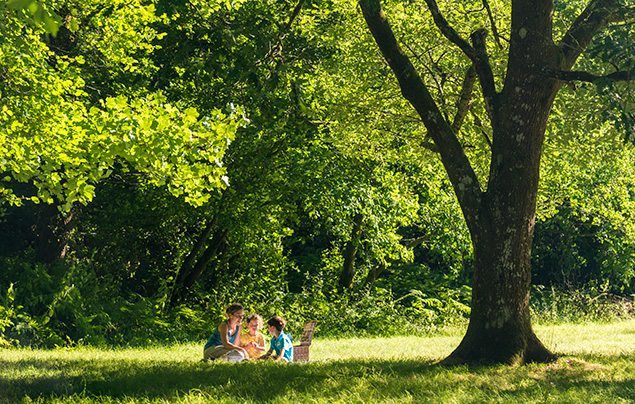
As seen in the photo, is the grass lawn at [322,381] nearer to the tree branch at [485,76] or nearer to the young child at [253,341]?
the young child at [253,341]

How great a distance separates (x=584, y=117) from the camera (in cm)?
1755

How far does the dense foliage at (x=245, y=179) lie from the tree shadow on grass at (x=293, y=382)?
2573 mm

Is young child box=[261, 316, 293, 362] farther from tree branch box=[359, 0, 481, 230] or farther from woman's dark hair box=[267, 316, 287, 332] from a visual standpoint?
tree branch box=[359, 0, 481, 230]

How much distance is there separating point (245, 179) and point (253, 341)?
9544 mm

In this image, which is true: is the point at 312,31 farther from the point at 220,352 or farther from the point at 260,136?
the point at 220,352

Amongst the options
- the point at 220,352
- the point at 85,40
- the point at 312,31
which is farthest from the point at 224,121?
the point at 312,31

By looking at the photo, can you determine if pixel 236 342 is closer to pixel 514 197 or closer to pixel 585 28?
pixel 514 197

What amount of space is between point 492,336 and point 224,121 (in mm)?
5070

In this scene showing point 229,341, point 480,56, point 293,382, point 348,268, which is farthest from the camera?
point 348,268

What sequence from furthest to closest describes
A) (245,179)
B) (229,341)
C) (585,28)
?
1. (245,179)
2. (229,341)
3. (585,28)

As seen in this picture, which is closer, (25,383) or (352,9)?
(25,383)

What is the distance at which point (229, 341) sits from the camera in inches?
578

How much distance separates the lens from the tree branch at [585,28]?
1240 cm

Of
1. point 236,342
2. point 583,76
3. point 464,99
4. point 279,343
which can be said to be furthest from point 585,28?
point 236,342
